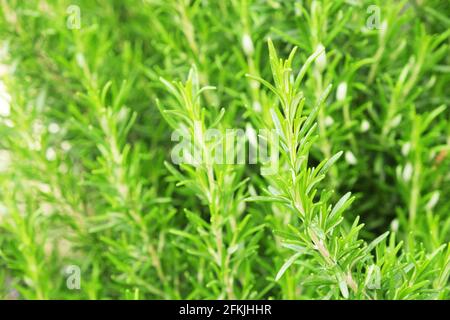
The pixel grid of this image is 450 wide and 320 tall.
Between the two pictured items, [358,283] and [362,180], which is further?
[362,180]

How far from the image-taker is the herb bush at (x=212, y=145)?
2.09 feet

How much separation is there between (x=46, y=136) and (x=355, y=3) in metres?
0.41

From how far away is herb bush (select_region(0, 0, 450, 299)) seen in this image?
2.09 feet

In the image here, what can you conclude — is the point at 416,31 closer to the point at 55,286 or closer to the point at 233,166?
the point at 233,166

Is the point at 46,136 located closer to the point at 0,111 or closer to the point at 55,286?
the point at 0,111

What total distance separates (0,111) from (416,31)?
21.6 inches

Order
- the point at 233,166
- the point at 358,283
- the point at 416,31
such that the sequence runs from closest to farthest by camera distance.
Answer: the point at 358,283, the point at 233,166, the point at 416,31

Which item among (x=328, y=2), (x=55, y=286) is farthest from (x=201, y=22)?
(x=55, y=286)

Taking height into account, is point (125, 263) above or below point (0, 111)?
below

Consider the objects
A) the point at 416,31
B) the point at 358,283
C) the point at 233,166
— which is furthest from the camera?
the point at 416,31

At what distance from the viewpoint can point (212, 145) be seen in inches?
21.2

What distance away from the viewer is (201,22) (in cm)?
77

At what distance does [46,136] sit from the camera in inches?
29.9

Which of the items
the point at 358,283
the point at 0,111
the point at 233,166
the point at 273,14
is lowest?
the point at 358,283
